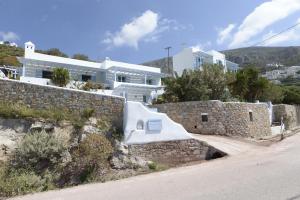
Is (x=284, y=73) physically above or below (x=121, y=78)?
above

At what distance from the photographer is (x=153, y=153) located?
51.8 ft

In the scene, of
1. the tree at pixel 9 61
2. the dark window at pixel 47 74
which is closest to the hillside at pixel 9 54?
the tree at pixel 9 61

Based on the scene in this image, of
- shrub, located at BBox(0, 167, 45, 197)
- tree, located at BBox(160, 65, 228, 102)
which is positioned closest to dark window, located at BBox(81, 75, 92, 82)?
tree, located at BBox(160, 65, 228, 102)

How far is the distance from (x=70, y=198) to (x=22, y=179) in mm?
2636

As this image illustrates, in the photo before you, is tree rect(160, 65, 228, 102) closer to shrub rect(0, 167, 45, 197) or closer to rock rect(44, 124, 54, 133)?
rock rect(44, 124, 54, 133)

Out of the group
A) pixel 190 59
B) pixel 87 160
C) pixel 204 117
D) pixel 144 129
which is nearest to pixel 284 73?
pixel 190 59

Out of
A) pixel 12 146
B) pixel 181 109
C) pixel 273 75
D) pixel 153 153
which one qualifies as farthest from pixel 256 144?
pixel 273 75

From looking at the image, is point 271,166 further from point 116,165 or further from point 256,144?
point 256,144

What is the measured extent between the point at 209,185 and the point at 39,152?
664 centimetres

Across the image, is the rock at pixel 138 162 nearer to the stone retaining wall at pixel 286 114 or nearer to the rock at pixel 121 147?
the rock at pixel 121 147

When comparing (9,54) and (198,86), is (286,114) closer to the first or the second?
(198,86)

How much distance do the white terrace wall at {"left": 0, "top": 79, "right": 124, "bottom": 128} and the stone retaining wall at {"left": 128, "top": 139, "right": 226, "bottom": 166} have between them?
1699 mm

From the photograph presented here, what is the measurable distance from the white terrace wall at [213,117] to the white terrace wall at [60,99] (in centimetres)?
809

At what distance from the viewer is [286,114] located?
3622cm
